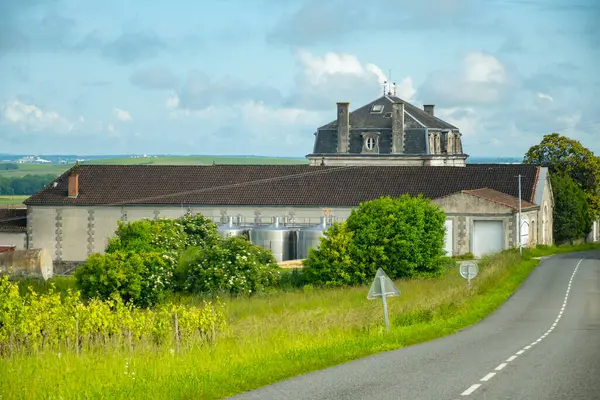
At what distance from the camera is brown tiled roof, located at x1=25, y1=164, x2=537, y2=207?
283 ft

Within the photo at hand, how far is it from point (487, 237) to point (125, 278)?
96.6 feet

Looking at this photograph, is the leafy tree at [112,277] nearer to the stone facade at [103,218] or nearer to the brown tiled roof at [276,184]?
the stone facade at [103,218]

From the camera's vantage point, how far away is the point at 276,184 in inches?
3514

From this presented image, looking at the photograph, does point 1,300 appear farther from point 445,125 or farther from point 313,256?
point 445,125

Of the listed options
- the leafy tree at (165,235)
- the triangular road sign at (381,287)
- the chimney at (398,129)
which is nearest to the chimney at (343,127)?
the chimney at (398,129)

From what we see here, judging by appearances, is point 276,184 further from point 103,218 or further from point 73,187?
point 73,187

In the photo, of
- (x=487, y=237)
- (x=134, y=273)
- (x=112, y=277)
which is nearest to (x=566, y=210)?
(x=487, y=237)

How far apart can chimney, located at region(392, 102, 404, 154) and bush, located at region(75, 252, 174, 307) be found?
65687 mm

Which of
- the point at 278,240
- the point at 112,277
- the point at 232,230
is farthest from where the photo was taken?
the point at 232,230

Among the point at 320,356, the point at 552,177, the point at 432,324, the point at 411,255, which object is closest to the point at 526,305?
the point at 432,324

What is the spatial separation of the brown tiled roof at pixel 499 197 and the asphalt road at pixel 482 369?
38.6 metres

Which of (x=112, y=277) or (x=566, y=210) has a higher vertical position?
(x=566, y=210)

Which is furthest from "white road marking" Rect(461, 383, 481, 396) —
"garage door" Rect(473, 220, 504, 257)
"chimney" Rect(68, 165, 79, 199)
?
"chimney" Rect(68, 165, 79, 199)

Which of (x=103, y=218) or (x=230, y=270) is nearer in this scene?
(x=230, y=270)
